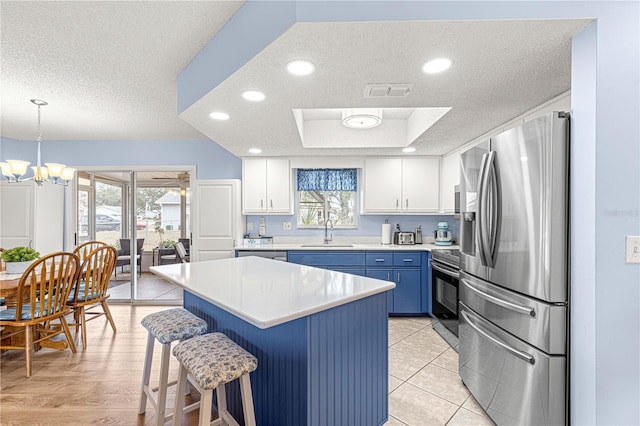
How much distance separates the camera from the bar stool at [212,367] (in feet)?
4.20

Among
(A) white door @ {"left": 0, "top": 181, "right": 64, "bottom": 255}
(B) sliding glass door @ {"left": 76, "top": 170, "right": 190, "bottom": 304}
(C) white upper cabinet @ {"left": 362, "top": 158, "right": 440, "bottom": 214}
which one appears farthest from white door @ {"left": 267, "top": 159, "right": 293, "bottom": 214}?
(A) white door @ {"left": 0, "top": 181, "right": 64, "bottom": 255}

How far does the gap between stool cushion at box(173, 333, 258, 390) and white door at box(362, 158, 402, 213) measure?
119 inches

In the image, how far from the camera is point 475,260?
1.99m

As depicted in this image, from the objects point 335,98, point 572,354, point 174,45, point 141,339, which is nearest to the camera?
point 572,354

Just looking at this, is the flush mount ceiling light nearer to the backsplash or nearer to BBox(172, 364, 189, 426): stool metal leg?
the backsplash

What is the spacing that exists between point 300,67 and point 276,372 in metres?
1.69

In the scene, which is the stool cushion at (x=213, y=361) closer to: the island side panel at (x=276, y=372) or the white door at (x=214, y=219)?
the island side panel at (x=276, y=372)

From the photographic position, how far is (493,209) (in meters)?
1.76

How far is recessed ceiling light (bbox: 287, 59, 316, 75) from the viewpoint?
166cm

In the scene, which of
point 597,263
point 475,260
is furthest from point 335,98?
point 597,263

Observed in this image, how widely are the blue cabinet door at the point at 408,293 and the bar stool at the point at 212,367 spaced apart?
8.68 feet

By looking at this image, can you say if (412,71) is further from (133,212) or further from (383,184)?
(133,212)

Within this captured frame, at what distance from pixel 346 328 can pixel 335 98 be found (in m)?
1.55

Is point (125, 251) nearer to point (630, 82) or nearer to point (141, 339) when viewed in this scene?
point (141, 339)
